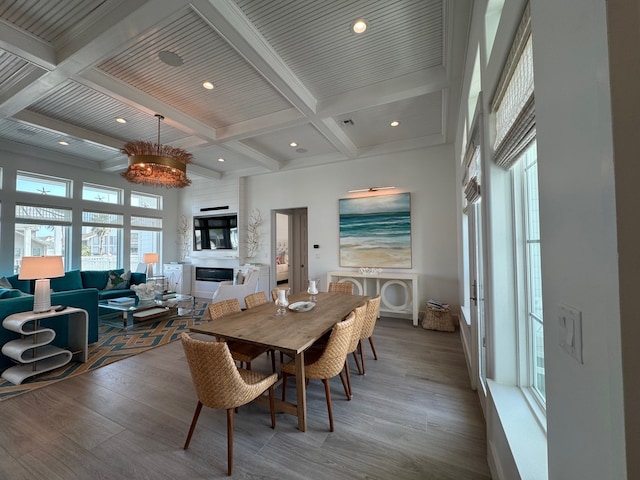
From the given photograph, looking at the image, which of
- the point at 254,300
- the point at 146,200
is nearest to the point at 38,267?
the point at 254,300

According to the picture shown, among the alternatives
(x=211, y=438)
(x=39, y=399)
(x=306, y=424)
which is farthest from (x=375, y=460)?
(x=39, y=399)

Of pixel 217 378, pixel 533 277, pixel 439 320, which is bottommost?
pixel 439 320

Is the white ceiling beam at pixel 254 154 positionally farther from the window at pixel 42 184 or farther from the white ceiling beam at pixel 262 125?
the window at pixel 42 184

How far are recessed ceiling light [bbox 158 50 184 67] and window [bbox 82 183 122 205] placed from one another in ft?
16.3

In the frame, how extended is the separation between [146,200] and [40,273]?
505 centimetres

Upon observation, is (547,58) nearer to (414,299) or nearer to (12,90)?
A: (414,299)

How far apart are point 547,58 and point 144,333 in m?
5.12

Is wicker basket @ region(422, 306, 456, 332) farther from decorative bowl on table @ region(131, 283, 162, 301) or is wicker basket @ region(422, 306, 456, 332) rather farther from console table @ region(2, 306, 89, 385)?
decorative bowl on table @ region(131, 283, 162, 301)

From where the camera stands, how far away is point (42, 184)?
17.6 feet

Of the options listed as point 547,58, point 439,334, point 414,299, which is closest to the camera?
point 547,58

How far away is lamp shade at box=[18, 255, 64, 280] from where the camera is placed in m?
2.70

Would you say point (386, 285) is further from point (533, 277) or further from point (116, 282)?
point (116, 282)

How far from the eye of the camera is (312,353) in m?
2.35

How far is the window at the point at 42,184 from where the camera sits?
5070mm
